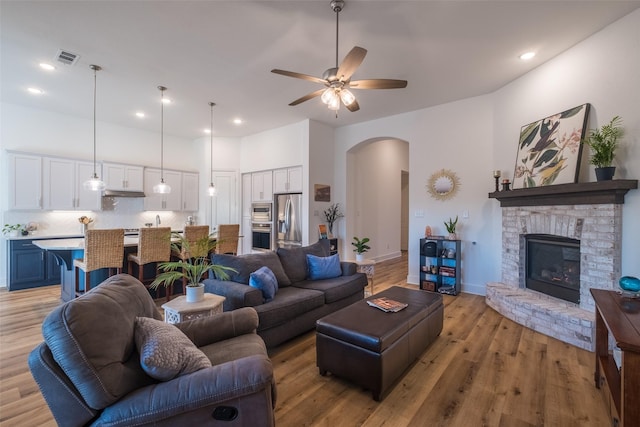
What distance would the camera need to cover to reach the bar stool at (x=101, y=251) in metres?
3.58

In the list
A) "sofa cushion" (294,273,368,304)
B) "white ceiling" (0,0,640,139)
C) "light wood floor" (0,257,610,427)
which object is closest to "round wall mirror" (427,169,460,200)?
"white ceiling" (0,0,640,139)

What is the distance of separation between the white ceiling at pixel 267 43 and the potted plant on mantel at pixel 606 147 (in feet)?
3.50

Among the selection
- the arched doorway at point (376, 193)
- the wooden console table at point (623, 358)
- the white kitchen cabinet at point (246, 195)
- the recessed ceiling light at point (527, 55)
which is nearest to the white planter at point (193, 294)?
the wooden console table at point (623, 358)

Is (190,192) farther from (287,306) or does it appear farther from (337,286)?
(287,306)

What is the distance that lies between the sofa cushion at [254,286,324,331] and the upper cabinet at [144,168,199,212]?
16.2 feet

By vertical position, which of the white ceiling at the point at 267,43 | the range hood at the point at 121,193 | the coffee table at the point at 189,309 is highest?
the white ceiling at the point at 267,43

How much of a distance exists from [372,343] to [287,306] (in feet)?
3.41

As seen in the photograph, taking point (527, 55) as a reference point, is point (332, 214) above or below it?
below

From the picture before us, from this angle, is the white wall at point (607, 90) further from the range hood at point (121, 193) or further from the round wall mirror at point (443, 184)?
the range hood at point (121, 193)

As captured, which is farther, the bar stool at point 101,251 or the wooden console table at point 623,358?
the bar stool at point 101,251

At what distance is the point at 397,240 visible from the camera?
Result: 324 inches

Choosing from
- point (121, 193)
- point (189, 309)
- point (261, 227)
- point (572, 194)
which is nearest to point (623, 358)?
point (572, 194)

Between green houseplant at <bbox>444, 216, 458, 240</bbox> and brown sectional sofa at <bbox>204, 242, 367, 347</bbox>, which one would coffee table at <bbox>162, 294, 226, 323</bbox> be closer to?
brown sectional sofa at <bbox>204, 242, 367, 347</bbox>

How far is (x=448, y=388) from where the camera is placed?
2180mm
